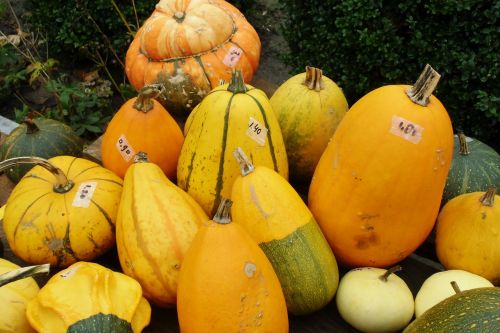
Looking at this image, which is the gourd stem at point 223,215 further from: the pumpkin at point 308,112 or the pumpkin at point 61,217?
the pumpkin at point 308,112

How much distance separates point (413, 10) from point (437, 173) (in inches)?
56.2

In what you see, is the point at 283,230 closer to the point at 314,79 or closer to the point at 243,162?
the point at 243,162

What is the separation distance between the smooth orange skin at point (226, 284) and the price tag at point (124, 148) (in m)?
0.59

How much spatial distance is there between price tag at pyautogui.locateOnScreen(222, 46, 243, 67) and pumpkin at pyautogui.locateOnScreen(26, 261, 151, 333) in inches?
44.9

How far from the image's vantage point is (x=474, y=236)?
1448 mm

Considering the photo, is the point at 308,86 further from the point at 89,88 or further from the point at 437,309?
the point at 89,88

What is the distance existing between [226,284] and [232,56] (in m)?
1.30

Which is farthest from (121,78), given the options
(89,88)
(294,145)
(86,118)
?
(294,145)

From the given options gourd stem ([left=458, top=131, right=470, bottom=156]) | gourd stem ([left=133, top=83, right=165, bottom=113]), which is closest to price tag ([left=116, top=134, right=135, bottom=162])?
gourd stem ([left=133, top=83, right=165, bottom=113])

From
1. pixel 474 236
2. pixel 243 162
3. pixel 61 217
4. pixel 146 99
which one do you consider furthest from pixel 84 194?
pixel 474 236

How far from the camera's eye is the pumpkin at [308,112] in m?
1.69

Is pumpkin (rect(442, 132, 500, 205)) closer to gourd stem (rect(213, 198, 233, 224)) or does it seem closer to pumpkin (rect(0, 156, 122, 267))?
gourd stem (rect(213, 198, 233, 224))

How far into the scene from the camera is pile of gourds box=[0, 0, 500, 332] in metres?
1.18

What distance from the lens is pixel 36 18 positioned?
3635 mm
